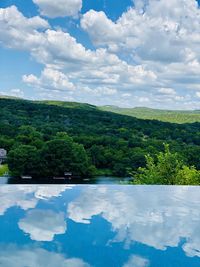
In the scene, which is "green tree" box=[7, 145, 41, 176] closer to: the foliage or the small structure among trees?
the small structure among trees

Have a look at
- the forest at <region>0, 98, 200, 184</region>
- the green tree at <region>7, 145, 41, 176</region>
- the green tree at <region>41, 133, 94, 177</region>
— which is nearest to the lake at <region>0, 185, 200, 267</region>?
the forest at <region>0, 98, 200, 184</region>

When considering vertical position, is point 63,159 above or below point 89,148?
below

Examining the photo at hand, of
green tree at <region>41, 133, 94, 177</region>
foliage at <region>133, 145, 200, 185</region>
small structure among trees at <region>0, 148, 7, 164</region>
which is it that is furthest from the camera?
small structure among trees at <region>0, 148, 7, 164</region>

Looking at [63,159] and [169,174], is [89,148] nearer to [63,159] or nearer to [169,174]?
[63,159]

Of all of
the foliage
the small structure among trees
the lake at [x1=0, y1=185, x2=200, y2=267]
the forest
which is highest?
the lake at [x1=0, y1=185, x2=200, y2=267]

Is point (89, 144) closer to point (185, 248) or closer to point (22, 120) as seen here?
point (22, 120)

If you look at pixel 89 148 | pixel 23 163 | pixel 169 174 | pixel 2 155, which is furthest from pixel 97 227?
pixel 89 148

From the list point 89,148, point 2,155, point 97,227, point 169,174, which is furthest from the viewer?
point 89,148

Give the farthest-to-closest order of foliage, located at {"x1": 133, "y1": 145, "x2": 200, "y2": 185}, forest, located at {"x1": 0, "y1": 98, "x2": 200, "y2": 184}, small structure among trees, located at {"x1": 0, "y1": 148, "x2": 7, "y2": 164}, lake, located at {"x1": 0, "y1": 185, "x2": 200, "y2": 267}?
small structure among trees, located at {"x1": 0, "y1": 148, "x2": 7, "y2": 164} → forest, located at {"x1": 0, "y1": 98, "x2": 200, "y2": 184} → foliage, located at {"x1": 133, "y1": 145, "x2": 200, "y2": 185} → lake, located at {"x1": 0, "y1": 185, "x2": 200, "y2": 267}

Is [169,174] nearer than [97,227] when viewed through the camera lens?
No

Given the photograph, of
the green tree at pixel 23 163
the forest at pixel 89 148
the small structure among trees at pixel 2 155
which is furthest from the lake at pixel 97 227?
A: the small structure among trees at pixel 2 155
